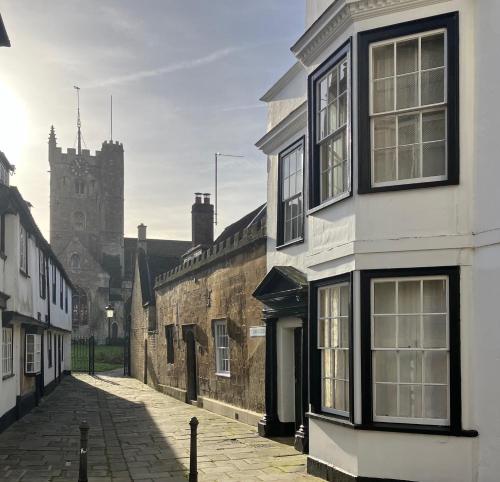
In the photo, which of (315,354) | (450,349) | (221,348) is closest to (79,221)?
(221,348)

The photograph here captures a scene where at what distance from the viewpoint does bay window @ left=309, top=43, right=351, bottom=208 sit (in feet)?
27.5

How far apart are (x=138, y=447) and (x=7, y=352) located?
4692 mm

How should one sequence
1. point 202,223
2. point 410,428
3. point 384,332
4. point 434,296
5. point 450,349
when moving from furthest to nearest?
point 202,223, point 384,332, point 434,296, point 410,428, point 450,349

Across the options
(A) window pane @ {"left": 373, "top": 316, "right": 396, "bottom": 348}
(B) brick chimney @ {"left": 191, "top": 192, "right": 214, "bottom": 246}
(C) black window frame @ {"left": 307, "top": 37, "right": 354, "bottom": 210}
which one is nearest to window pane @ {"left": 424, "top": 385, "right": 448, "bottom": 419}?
(A) window pane @ {"left": 373, "top": 316, "right": 396, "bottom": 348}

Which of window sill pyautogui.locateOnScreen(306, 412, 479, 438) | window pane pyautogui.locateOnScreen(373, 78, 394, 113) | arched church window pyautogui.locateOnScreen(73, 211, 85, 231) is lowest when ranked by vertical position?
window sill pyautogui.locateOnScreen(306, 412, 479, 438)

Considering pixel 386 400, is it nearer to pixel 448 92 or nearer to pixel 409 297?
pixel 409 297

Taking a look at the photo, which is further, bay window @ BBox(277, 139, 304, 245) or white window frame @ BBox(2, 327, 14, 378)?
white window frame @ BBox(2, 327, 14, 378)

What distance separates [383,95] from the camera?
7.90 meters

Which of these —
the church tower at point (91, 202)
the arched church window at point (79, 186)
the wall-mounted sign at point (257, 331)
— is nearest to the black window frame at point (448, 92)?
the wall-mounted sign at point (257, 331)

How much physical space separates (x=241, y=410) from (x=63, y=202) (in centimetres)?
6797

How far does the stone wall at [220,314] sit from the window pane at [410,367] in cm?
590

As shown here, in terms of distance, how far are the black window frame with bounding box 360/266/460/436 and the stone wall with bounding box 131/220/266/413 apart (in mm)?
5682

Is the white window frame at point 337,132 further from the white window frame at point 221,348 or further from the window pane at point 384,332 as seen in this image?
the white window frame at point 221,348

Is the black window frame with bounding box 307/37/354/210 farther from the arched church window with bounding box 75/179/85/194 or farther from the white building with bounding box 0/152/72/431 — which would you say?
the arched church window with bounding box 75/179/85/194
